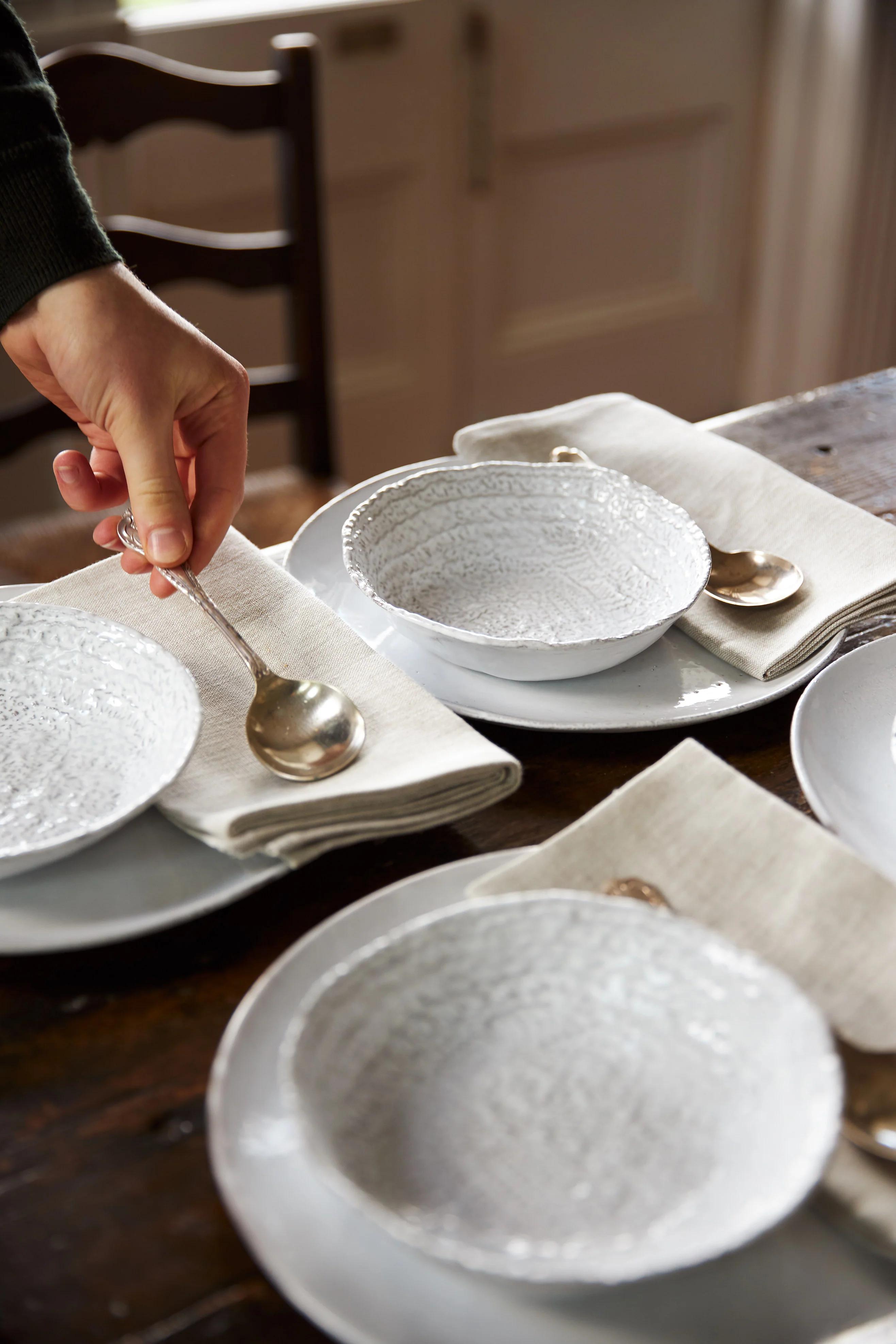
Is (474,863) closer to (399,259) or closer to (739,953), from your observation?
(739,953)

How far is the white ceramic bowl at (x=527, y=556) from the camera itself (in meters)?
0.63

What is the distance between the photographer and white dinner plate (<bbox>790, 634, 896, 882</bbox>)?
0.50 meters

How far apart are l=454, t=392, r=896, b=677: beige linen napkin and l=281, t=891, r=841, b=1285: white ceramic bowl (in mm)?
263

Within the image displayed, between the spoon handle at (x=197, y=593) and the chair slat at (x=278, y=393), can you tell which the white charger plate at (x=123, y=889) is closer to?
the spoon handle at (x=197, y=593)

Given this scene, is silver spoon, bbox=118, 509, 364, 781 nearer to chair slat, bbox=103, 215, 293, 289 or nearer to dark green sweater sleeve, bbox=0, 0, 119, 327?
dark green sweater sleeve, bbox=0, 0, 119, 327

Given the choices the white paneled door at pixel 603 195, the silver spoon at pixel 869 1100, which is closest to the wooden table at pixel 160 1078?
the silver spoon at pixel 869 1100

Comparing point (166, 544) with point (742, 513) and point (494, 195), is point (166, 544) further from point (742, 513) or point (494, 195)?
point (494, 195)

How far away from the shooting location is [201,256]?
124cm

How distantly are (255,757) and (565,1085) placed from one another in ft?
0.71

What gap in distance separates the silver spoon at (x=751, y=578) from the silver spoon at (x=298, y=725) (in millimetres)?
221

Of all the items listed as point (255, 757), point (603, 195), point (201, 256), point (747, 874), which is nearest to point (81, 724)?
point (255, 757)

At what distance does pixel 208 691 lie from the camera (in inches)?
22.7

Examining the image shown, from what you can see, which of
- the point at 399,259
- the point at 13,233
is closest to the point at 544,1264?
the point at 13,233

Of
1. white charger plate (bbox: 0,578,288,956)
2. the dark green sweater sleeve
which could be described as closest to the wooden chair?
the dark green sweater sleeve
